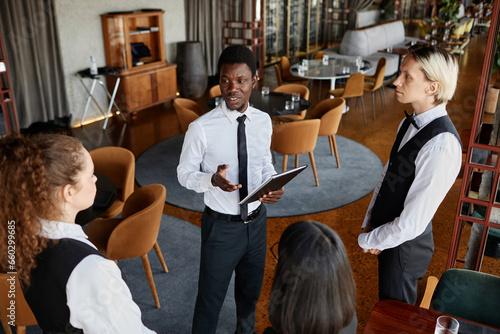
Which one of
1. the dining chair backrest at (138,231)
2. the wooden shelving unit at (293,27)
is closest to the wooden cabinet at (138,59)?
the wooden shelving unit at (293,27)

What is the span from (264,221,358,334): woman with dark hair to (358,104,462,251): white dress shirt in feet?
2.74

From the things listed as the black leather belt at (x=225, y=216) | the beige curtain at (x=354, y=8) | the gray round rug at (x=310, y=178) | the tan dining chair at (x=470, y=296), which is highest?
the beige curtain at (x=354, y=8)

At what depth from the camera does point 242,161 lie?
2096mm

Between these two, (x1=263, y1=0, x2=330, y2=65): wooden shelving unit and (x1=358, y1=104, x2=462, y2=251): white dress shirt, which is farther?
(x1=263, y1=0, x2=330, y2=65): wooden shelving unit

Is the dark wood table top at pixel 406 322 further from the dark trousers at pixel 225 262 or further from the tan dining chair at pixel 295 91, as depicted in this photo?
the tan dining chair at pixel 295 91

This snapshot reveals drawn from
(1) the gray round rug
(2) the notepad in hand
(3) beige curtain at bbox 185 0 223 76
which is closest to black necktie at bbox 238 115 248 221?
(2) the notepad in hand

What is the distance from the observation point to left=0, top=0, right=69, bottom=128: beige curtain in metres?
5.49

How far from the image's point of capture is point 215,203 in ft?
6.97

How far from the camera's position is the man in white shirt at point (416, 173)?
183 centimetres

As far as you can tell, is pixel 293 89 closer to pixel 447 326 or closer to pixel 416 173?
pixel 416 173

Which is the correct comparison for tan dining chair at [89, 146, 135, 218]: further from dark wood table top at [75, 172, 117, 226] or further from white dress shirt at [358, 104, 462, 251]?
white dress shirt at [358, 104, 462, 251]

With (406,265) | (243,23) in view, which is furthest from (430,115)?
(243,23)

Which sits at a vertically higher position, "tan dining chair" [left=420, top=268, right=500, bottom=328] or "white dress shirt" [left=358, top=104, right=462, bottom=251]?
"white dress shirt" [left=358, top=104, right=462, bottom=251]

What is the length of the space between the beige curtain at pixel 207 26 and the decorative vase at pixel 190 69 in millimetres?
611
